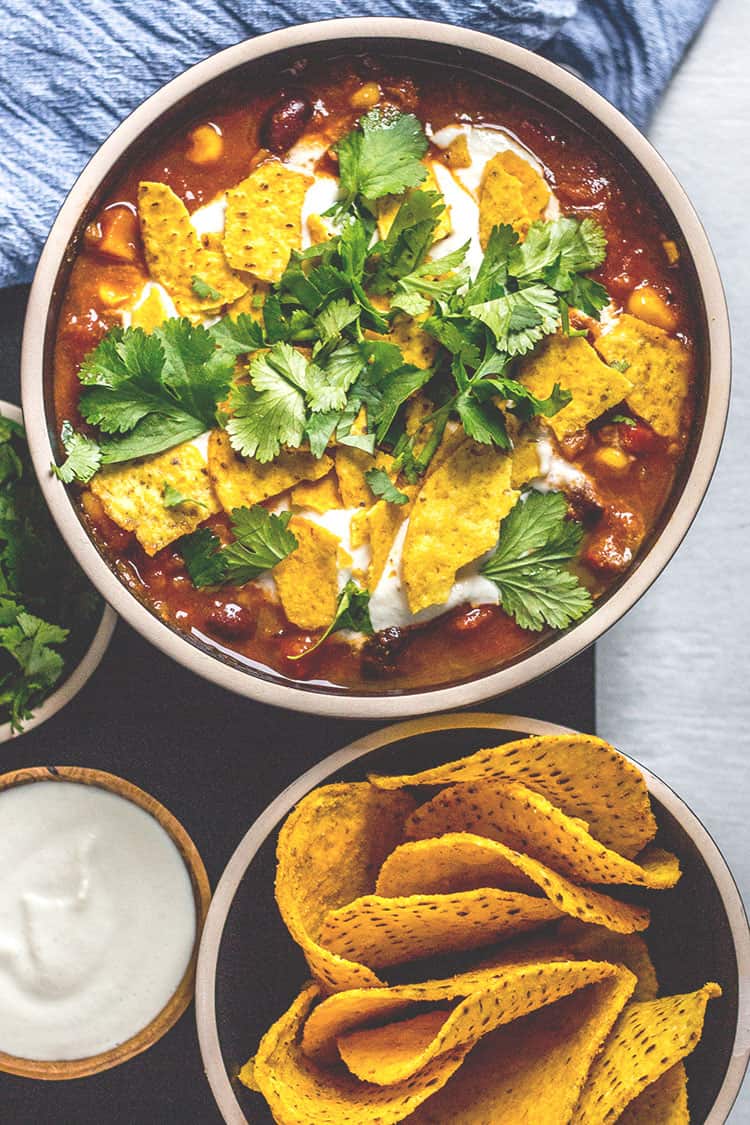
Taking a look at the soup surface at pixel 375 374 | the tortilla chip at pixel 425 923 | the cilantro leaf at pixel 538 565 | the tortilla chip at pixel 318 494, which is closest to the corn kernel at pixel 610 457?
the soup surface at pixel 375 374

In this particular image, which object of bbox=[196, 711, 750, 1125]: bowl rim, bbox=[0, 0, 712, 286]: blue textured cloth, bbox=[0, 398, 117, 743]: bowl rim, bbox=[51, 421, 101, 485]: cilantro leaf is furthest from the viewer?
bbox=[0, 0, 712, 286]: blue textured cloth

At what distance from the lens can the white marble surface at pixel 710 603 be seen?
3.06 meters

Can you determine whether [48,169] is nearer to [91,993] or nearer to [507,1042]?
[91,993]

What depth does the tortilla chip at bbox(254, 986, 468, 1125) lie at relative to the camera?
2.47 metres

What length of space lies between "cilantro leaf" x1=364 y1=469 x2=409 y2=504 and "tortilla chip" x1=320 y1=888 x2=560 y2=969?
2.44ft

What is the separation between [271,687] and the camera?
254cm

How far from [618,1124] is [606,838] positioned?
1.90ft

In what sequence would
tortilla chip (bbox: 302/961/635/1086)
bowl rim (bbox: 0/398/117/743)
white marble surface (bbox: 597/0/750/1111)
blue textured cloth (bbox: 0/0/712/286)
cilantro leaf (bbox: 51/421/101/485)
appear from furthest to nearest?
white marble surface (bbox: 597/0/750/1111)
blue textured cloth (bbox: 0/0/712/286)
bowl rim (bbox: 0/398/117/743)
cilantro leaf (bbox: 51/421/101/485)
tortilla chip (bbox: 302/961/635/1086)

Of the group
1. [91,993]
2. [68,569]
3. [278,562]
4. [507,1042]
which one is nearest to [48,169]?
[68,569]

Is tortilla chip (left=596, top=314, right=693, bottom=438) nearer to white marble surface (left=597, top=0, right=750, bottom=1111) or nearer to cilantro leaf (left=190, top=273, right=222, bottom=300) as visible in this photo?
white marble surface (left=597, top=0, right=750, bottom=1111)

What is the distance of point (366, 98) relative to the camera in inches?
102

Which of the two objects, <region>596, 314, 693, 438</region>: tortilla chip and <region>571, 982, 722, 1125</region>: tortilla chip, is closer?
<region>571, 982, 722, 1125</region>: tortilla chip

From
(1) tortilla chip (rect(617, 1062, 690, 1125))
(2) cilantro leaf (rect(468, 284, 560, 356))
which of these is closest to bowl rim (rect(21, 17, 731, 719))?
(2) cilantro leaf (rect(468, 284, 560, 356))

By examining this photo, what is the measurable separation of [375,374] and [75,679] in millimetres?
945
